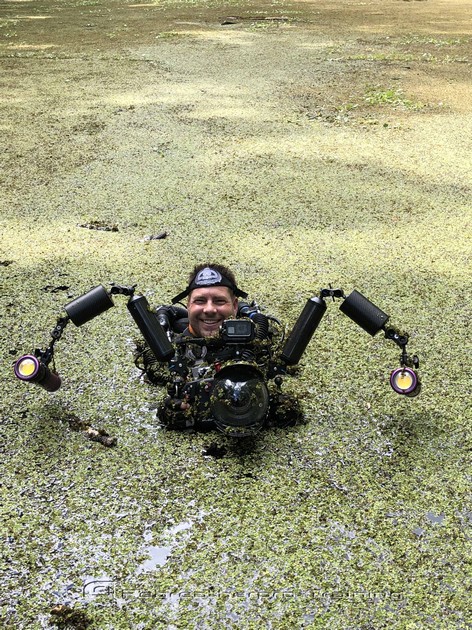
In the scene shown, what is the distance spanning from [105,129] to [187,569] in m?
3.82

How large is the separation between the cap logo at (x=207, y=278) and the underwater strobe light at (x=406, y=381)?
1.85 ft

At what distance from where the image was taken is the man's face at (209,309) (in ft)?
6.39

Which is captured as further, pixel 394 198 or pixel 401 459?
pixel 394 198

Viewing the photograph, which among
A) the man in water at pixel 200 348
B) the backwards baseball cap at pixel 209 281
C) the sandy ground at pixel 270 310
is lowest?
the sandy ground at pixel 270 310

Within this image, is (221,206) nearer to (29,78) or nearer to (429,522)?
(429,522)

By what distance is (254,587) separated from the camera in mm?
1407

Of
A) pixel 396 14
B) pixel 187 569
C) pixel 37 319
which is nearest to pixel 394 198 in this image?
pixel 37 319

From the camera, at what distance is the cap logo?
1.97m

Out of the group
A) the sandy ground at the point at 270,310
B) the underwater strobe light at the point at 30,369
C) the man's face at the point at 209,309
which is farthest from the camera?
the man's face at the point at 209,309

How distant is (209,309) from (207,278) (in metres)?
0.10

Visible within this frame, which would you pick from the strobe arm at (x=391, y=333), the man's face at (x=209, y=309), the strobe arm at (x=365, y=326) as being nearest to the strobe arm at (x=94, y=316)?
the man's face at (x=209, y=309)

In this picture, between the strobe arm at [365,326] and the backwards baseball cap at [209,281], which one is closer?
the strobe arm at [365,326]

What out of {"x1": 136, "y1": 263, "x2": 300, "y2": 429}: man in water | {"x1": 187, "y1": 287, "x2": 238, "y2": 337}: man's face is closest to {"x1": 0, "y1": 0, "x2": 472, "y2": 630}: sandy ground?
{"x1": 136, "y1": 263, "x2": 300, "y2": 429}: man in water

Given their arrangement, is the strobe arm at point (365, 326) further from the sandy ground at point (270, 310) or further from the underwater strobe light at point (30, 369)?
the underwater strobe light at point (30, 369)
